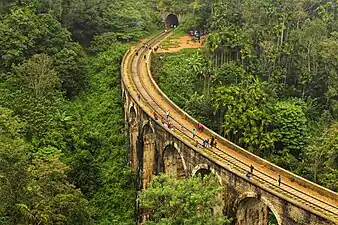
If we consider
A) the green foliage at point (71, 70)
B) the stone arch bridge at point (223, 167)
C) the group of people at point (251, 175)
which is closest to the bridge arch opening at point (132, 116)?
the stone arch bridge at point (223, 167)

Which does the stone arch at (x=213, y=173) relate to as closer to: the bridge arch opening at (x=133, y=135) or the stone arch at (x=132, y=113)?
the bridge arch opening at (x=133, y=135)

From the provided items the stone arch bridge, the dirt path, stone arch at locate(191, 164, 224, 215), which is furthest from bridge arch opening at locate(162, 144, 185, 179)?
the dirt path

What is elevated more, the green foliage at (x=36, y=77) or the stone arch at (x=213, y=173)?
the green foliage at (x=36, y=77)

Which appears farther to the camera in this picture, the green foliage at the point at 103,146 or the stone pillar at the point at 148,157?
the stone pillar at the point at 148,157

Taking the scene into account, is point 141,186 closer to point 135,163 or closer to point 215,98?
point 135,163

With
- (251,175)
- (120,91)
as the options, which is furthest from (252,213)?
(120,91)

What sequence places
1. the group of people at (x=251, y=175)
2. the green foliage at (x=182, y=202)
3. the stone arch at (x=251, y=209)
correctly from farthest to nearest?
the group of people at (x=251, y=175) → the stone arch at (x=251, y=209) → the green foliage at (x=182, y=202)

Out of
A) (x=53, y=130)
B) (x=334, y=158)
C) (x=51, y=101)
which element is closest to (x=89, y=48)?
(x=51, y=101)

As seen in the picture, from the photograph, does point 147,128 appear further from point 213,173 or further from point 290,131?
point 290,131


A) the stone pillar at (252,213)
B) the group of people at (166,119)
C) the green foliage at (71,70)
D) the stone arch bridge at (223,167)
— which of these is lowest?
the stone pillar at (252,213)
